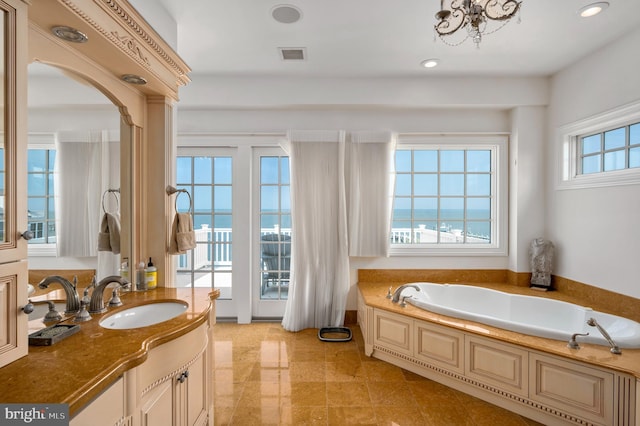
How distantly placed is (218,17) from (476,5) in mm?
1681

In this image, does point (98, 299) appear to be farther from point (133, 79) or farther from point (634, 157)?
point (634, 157)

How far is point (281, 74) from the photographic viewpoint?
2.99 m

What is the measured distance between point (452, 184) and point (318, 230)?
1653mm

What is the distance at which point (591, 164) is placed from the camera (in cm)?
278

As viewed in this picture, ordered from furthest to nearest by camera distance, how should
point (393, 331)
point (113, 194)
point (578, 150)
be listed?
point (578, 150) < point (393, 331) < point (113, 194)

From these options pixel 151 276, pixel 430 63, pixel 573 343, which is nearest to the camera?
pixel 573 343

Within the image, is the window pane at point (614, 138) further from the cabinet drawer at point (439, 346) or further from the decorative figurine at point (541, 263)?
the cabinet drawer at point (439, 346)

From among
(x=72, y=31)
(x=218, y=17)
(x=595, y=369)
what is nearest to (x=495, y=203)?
(x=595, y=369)

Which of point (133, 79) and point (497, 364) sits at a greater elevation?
point (133, 79)

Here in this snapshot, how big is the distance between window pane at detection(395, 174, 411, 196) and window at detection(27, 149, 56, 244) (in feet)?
9.73

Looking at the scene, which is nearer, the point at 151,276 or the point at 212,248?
the point at 151,276

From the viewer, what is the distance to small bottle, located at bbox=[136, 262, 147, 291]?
6.16 feet

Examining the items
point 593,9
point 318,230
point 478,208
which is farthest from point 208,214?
point 593,9

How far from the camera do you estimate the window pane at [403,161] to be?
3400 millimetres
